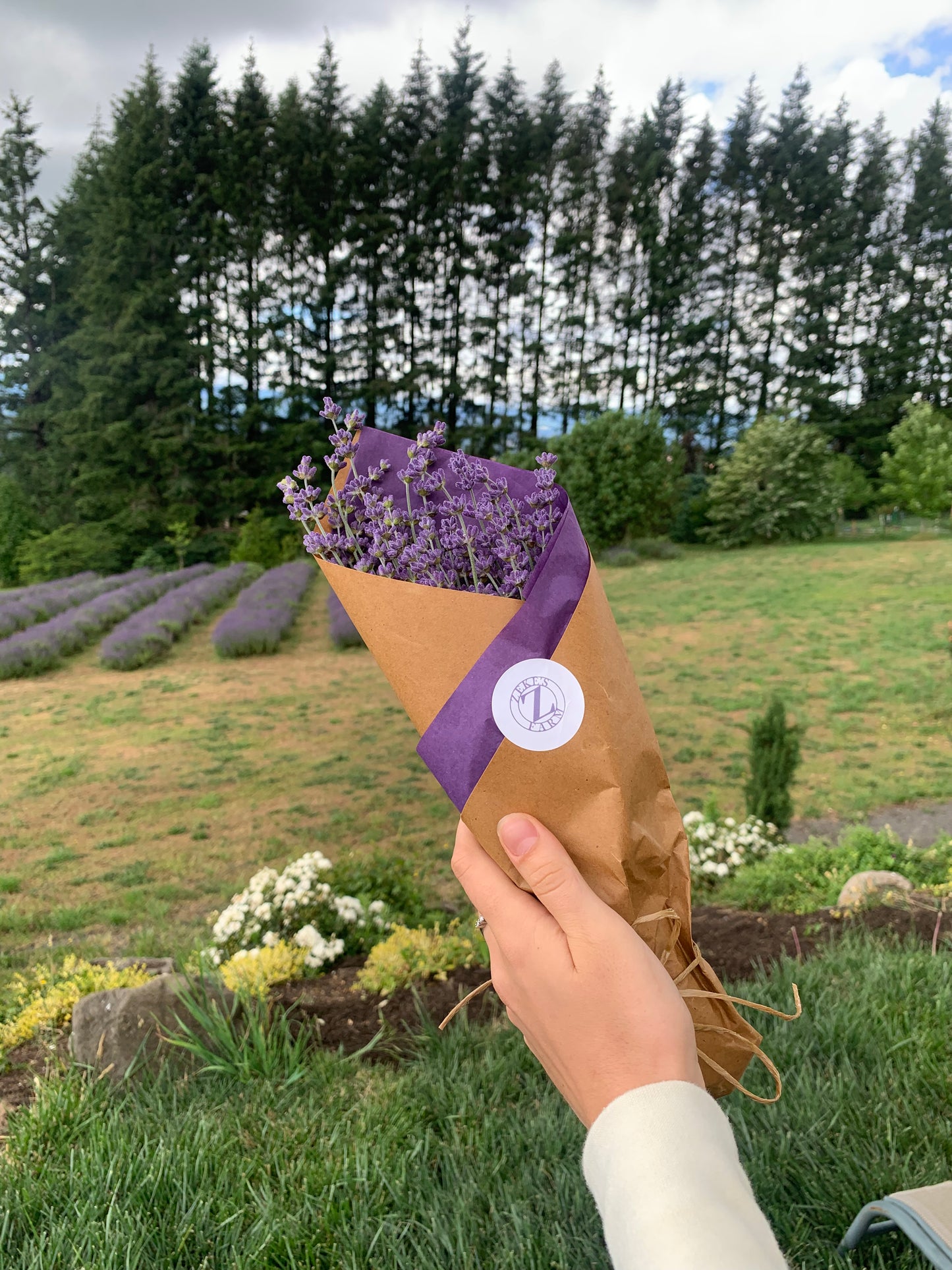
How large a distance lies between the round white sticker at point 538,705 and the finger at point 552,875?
0.06 meters

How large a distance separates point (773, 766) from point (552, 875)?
261 centimetres

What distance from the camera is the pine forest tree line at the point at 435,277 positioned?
3.80m

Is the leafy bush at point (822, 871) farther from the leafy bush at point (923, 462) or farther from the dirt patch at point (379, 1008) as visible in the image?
the leafy bush at point (923, 462)

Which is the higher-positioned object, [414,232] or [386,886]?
[414,232]

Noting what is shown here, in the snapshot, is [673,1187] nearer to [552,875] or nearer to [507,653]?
[552,875]

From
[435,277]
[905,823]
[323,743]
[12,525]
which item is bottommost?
[905,823]

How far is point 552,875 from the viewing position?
1.73 ft

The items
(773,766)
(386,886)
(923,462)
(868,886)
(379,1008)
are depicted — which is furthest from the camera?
(923,462)

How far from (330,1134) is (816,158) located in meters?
6.57

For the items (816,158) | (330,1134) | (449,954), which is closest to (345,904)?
(449,954)

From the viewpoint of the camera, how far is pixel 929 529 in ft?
16.3

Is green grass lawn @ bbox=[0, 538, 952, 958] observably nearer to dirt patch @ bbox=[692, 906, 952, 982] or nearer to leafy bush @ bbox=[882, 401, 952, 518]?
leafy bush @ bbox=[882, 401, 952, 518]

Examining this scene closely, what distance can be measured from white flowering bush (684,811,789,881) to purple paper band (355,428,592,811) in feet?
7.45

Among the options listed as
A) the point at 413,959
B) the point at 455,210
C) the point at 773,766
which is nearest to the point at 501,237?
the point at 455,210
